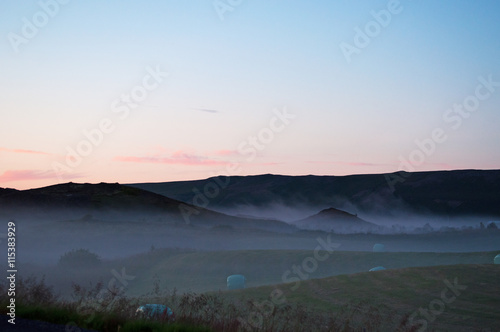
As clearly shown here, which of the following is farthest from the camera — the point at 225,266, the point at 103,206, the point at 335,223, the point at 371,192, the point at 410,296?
the point at 371,192

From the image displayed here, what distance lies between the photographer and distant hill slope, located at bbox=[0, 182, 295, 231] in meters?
68.6

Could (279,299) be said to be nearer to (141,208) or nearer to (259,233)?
(259,233)

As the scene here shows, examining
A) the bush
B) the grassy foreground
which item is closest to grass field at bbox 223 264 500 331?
the grassy foreground

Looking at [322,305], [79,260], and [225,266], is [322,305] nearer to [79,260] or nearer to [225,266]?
[225,266]

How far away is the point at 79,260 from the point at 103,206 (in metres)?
35.2

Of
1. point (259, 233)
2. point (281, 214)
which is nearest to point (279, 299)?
point (259, 233)

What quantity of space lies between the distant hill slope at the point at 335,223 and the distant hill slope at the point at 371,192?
11598 millimetres

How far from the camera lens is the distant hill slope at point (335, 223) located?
7457 centimetres

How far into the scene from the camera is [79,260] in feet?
125

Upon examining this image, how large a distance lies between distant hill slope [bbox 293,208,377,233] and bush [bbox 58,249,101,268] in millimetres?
39937

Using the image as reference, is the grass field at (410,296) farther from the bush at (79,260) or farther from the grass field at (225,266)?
the bush at (79,260)

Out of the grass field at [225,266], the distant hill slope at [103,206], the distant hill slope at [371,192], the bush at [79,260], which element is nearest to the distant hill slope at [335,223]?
the distant hill slope at [103,206]

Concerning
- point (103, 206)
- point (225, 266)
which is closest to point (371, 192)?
point (103, 206)

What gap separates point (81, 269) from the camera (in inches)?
1407
